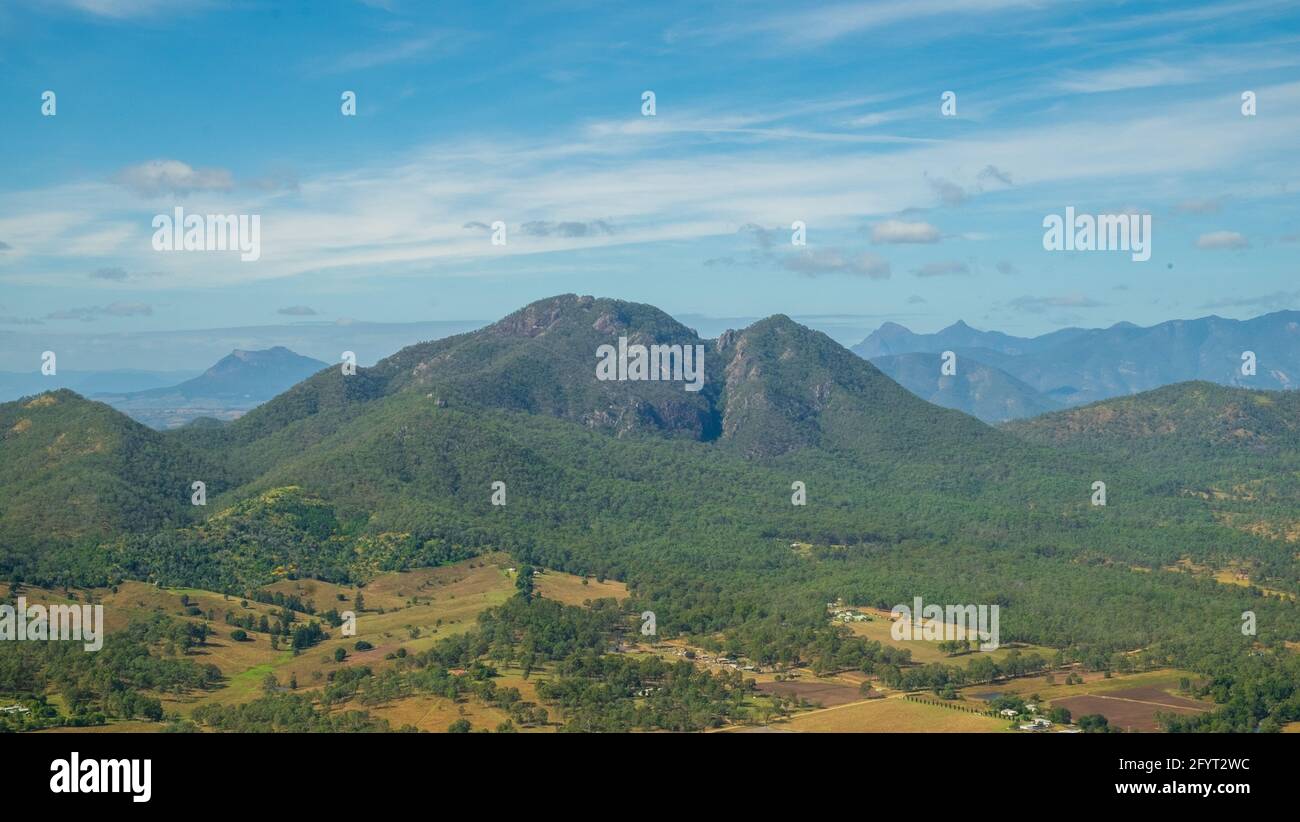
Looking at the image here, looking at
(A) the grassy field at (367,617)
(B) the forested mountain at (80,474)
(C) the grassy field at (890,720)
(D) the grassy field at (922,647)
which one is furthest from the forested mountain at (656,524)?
(C) the grassy field at (890,720)

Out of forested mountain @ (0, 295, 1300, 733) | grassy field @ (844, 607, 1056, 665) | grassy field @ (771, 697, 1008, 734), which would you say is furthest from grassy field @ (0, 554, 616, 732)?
grassy field @ (844, 607, 1056, 665)

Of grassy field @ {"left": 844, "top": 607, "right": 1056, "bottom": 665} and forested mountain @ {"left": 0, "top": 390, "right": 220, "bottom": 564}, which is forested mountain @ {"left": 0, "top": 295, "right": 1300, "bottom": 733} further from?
grassy field @ {"left": 844, "top": 607, "right": 1056, "bottom": 665}

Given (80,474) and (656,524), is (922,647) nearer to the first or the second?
(656,524)

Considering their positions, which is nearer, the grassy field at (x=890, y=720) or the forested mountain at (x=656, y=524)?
the grassy field at (x=890, y=720)

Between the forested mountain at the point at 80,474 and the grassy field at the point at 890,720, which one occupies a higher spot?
the forested mountain at the point at 80,474

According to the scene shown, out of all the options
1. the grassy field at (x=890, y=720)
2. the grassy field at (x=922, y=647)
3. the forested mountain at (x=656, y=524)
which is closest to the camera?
the grassy field at (x=890, y=720)

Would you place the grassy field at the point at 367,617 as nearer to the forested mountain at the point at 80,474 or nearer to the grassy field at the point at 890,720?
the forested mountain at the point at 80,474

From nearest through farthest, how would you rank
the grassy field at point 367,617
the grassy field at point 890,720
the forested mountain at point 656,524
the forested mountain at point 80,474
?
the grassy field at point 890,720, the grassy field at point 367,617, the forested mountain at point 656,524, the forested mountain at point 80,474
